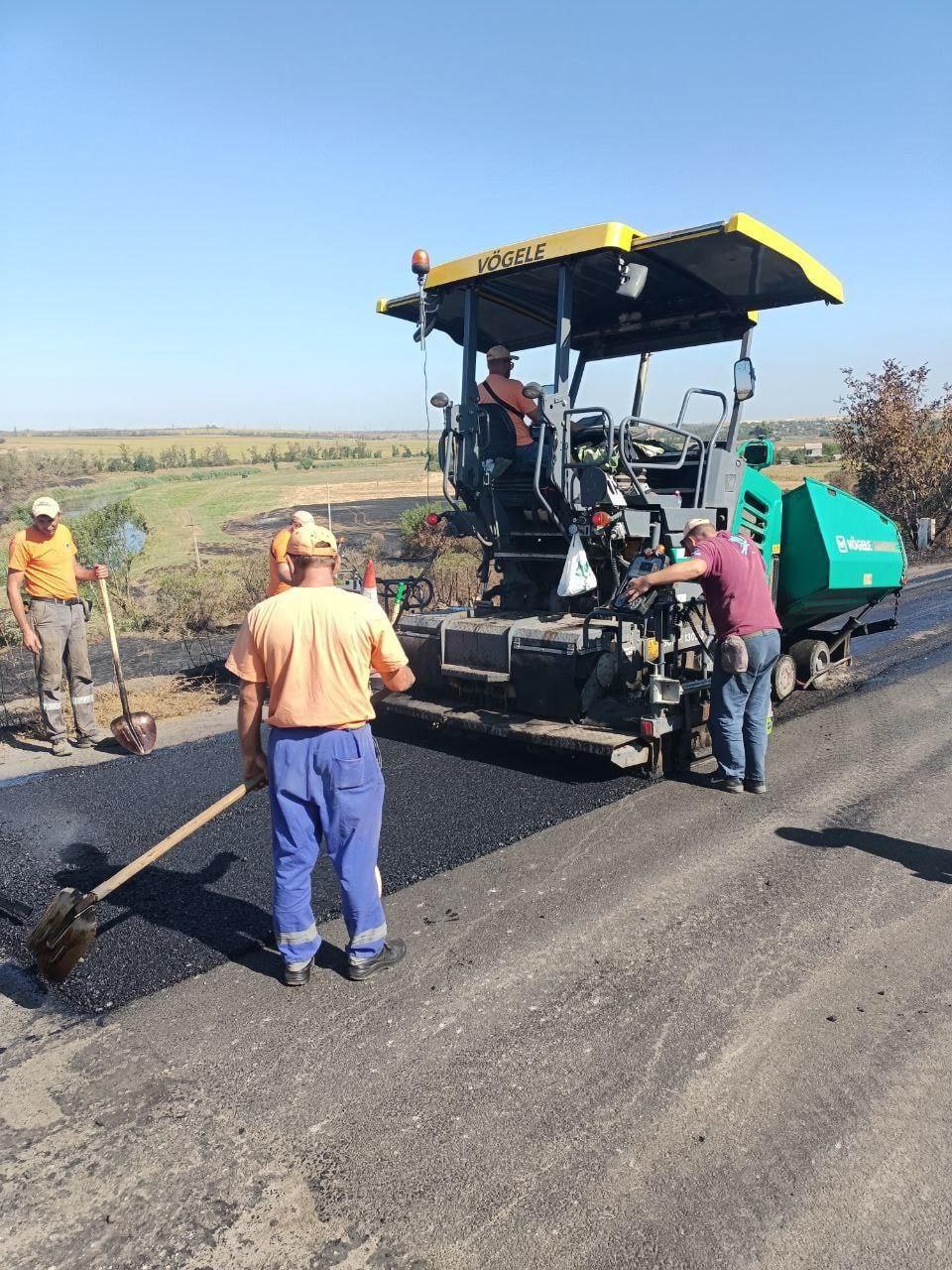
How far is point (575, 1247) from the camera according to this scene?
6.85 feet

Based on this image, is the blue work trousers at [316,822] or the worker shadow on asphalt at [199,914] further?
the worker shadow on asphalt at [199,914]

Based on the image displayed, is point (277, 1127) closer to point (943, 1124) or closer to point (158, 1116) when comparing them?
point (158, 1116)

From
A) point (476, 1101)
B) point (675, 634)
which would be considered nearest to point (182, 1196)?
point (476, 1101)

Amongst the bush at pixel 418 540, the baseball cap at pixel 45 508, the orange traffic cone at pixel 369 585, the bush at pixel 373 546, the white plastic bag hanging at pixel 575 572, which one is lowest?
the bush at pixel 373 546

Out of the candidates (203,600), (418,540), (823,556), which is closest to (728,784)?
(823,556)

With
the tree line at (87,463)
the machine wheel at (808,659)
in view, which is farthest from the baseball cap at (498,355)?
the tree line at (87,463)

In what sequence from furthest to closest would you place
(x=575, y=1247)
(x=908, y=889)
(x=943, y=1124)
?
(x=908, y=889) → (x=943, y=1124) → (x=575, y=1247)

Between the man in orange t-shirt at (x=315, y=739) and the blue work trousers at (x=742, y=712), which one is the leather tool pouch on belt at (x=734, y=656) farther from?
the man in orange t-shirt at (x=315, y=739)

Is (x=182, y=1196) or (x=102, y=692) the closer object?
(x=182, y=1196)

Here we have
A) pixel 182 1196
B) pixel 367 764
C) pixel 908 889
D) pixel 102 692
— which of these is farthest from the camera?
pixel 102 692

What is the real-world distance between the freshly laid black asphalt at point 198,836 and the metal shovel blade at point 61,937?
0.13 metres

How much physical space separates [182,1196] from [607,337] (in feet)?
20.4

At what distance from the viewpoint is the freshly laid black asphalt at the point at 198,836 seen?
3.50 m

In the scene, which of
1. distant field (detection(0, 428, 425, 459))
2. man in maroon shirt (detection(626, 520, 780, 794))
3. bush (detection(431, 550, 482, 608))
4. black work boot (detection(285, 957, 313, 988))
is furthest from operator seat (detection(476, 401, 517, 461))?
distant field (detection(0, 428, 425, 459))
